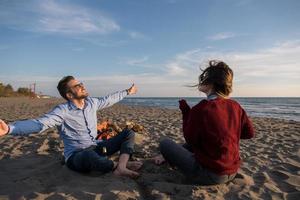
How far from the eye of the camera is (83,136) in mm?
4730

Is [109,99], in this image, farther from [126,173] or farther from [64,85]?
[126,173]

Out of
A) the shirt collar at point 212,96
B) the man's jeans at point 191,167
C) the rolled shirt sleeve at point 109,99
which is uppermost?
the shirt collar at point 212,96

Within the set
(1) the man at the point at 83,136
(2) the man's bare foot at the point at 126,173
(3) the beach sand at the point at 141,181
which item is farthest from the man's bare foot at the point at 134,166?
(2) the man's bare foot at the point at 126,173

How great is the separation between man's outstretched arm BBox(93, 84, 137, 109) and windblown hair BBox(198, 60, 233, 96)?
1822mm

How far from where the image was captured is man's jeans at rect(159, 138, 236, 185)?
394 centimetres

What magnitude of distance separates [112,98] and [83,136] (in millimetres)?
834

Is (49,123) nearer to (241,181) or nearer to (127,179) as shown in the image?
(127,179)

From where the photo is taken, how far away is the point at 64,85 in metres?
→ 4.60

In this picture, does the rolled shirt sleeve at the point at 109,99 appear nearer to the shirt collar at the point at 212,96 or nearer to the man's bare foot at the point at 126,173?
the man's bare foot at the point at 126,173

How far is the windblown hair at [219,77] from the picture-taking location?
373cm

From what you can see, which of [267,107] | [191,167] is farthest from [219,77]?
[267,107]

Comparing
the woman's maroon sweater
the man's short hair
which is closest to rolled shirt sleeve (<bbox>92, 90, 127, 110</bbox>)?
the man's short hair

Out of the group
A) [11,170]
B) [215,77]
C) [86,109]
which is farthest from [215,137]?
[11,170]

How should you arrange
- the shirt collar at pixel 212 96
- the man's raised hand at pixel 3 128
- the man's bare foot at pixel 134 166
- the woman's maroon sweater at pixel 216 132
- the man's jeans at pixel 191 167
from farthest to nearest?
the man's bare foot at pixel 134 166 < the man's jeans at pixel 191 167 < the shirt collar at pixel 212 96 < the woman's maroon sweater at pixel 216 132 < the man's raised hand at pixel 3 128
